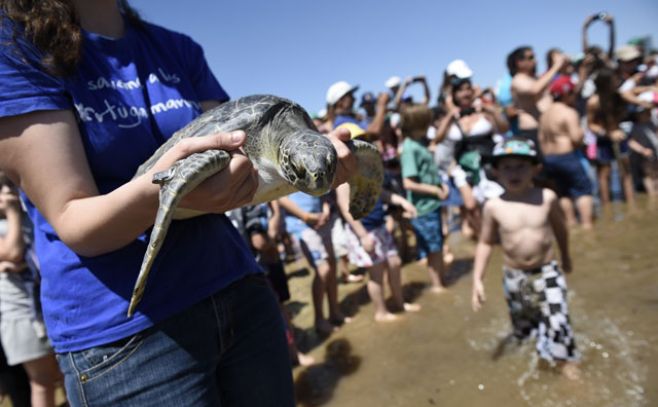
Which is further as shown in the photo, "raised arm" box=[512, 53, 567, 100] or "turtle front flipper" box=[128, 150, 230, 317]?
"raised arm" box=[512, 53, 567, 100]

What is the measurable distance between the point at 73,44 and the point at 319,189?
77 centimetres

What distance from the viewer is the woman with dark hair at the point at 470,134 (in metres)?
4.99

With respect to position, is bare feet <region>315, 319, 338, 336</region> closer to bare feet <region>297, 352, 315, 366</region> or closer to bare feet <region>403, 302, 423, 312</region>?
bare feet <region>297, 352, 315, 366</region>

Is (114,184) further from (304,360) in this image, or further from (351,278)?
(351,278)

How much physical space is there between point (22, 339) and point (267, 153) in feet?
7.93

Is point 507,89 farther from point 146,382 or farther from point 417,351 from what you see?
point 146,382

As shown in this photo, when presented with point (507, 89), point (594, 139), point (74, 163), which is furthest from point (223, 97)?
point (594, 139)

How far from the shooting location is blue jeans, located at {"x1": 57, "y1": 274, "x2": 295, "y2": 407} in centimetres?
103

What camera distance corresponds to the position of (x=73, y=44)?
1032 millimetres

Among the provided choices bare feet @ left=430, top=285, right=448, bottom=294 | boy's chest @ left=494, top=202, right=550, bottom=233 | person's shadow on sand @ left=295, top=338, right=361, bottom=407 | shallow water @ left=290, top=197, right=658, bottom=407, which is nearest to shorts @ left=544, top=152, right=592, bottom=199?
shallow water @ left=290, top=197, right=658, bottom=407

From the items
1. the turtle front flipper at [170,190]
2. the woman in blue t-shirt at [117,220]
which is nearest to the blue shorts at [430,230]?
the woman in blue t-shirt at [117,220]

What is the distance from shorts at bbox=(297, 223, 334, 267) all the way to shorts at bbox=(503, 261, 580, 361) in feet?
5.58

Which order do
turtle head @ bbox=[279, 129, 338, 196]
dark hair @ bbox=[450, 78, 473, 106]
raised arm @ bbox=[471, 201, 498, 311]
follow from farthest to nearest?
Answer: dark hair @ bbox=[450, 78, 473, 106] → raised arm @ bbox=[471, 201, 498, 311] → turtle head @ bbox=[279, 129, 338, 196]

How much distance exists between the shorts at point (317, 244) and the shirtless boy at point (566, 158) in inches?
140
